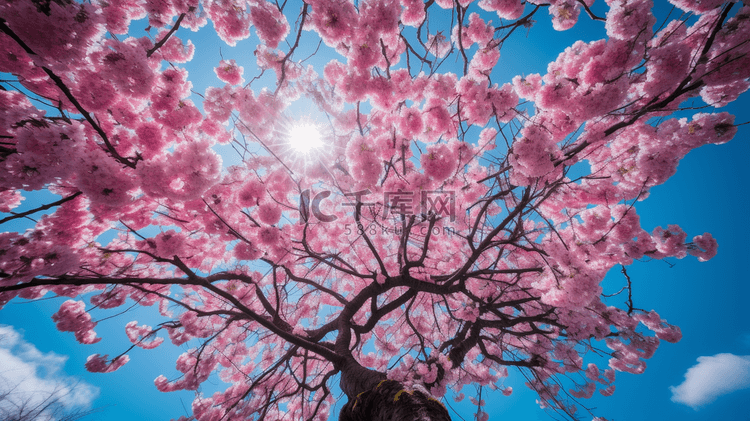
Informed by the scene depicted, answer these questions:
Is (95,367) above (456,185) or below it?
below

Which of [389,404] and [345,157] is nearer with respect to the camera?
[389,404]

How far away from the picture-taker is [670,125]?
280cm

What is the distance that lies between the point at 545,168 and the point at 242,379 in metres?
8.30

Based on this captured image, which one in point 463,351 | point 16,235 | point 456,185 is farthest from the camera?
point 463,351

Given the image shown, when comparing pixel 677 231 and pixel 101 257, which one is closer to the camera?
pixel 101 257

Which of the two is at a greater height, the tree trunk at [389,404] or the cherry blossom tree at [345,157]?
the cherry blossom tree at [345,157]

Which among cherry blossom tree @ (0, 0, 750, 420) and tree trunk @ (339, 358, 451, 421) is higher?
cherry blossom tree @ (0, 0, 750, 420)

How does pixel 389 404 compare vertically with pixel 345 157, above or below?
below

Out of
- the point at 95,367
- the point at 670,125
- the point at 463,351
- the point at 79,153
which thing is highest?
the point at 79,153

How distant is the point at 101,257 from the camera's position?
11.0 feet

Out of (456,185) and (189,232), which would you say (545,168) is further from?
(189,232)

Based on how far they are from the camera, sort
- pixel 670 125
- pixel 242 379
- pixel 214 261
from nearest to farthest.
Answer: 1. pixel 670 125
2. pixel 214 261
3. pixel 242 379

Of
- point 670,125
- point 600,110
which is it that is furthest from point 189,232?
point 670,125

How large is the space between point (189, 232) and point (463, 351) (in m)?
5.96
